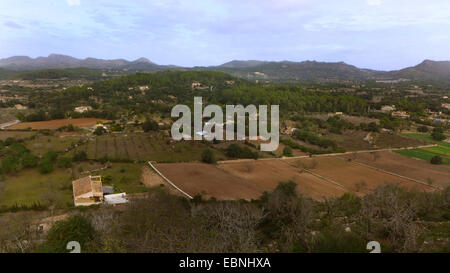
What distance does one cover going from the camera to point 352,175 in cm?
2100

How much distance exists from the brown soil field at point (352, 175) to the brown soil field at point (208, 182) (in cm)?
701

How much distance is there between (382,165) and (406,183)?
14.0ft

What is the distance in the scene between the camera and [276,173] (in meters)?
21.1

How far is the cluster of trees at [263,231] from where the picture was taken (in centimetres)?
597

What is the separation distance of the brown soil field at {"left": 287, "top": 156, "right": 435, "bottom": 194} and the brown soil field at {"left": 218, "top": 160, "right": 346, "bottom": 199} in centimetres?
131

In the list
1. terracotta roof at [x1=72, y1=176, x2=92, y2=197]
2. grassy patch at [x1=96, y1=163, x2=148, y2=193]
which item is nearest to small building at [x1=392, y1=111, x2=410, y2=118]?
grassy patch at [x1=96, y1=163, x2=148, y2=193]

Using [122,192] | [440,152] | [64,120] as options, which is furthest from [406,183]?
[64,120]

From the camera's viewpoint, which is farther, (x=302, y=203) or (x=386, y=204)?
(x=302, y=203)

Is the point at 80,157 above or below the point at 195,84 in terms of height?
below

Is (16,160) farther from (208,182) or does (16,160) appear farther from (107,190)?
(208,182)

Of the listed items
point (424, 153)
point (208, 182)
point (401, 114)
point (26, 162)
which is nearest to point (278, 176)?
point (208, 182)

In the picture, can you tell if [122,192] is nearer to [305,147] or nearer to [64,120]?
[305,147]

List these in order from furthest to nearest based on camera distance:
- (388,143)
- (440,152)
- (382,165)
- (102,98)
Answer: (102,98) < (388,143) < (440,152) < (382,165)

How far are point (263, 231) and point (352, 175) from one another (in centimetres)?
1475
